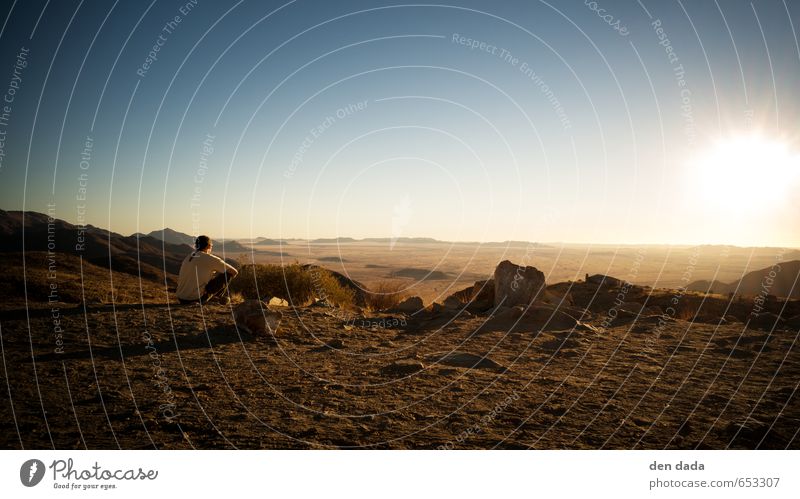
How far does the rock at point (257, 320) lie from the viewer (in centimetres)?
1027

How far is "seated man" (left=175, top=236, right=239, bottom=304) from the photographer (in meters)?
11.9

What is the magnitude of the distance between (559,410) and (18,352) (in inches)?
350

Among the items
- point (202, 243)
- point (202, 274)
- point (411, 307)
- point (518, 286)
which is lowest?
point (411, 307)

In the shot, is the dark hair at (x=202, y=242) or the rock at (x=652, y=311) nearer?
the dark hair at (x=202, y=242)

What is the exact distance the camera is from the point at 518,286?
48.0 feet

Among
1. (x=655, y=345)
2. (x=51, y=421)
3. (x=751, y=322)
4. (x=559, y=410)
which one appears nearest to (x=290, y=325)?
(x=51, y=421)

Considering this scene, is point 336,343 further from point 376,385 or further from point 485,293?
point 485,293

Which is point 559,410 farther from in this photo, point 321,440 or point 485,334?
point 485,334

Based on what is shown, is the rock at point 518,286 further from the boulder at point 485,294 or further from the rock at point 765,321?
the rock at point 765,321

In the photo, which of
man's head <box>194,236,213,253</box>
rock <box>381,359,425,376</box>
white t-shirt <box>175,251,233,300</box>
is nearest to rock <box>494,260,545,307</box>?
rock <box>381,359,425,376</box>

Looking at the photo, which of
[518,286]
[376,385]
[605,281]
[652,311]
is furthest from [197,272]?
[605,281]

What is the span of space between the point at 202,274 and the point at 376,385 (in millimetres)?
6806
